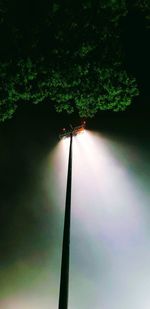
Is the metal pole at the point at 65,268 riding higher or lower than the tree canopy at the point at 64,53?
lower

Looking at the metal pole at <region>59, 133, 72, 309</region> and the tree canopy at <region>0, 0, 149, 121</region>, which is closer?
the metal pole at <region>59, 133, 72, 309</region>

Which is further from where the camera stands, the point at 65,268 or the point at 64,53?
the point at 64,53

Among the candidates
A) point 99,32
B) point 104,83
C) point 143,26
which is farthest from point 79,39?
point 143,26

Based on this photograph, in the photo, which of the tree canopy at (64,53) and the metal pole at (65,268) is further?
the tree canopy at (64,53)

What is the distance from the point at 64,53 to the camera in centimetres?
1020

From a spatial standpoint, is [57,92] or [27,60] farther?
[57,92]

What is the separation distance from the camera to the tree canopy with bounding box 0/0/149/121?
978cm

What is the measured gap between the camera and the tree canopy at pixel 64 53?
9.78 m

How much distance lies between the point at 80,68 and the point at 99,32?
1165 mm

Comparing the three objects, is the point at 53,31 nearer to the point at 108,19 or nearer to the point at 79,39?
the point at 79,39

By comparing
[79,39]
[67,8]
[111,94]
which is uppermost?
[67,8]

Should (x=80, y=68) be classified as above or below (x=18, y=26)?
below

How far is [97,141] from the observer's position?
12781mm

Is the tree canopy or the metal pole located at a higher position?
the tree canopy
